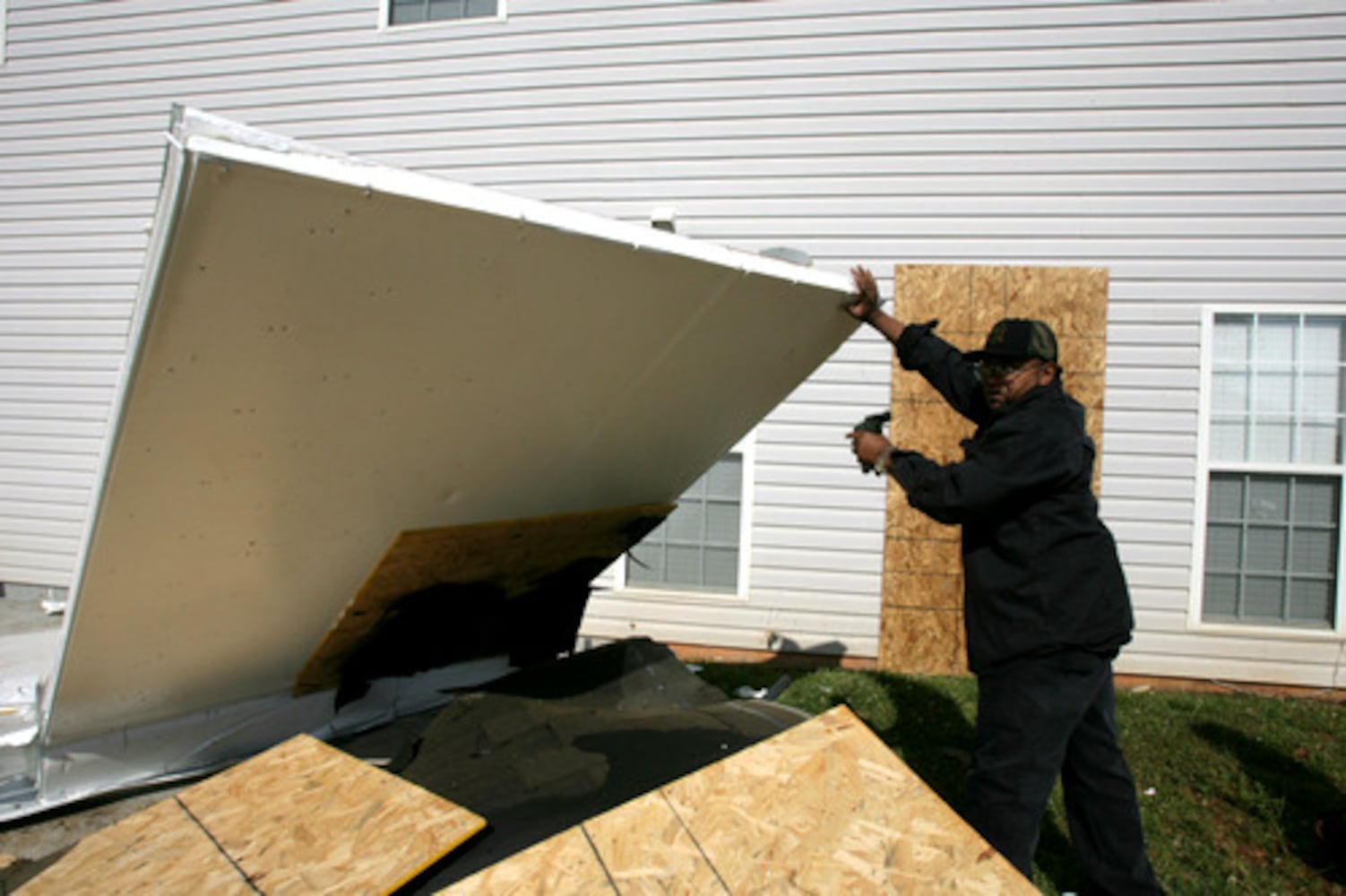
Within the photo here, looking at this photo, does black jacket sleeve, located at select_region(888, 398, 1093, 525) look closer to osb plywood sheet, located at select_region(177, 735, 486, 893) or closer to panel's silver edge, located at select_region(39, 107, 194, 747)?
osb plywood sheet, located at select_region(177, 735, 486, 893)

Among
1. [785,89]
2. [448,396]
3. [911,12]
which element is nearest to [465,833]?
[448,396]

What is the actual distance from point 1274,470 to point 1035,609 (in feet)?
14.2

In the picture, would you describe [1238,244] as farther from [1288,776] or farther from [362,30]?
[362,30]

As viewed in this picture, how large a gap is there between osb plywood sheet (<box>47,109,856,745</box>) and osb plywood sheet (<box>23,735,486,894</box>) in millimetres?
450

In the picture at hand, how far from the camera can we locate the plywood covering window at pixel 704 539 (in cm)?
615

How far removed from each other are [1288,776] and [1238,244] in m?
3.42

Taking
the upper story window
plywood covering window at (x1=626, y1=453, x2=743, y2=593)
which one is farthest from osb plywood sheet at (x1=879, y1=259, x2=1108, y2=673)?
the upper story window

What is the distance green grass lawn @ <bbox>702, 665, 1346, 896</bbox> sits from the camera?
3107 millimetres

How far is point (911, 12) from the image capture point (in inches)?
223

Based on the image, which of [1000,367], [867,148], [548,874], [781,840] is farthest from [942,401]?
[548,874]

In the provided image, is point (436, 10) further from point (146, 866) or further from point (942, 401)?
point (146, 866)

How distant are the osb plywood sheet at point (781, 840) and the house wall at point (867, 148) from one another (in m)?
4.10

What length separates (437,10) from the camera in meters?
6.38

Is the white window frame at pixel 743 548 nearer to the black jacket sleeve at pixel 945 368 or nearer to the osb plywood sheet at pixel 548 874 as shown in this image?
the black jacket sleeve at pixel 945 368
